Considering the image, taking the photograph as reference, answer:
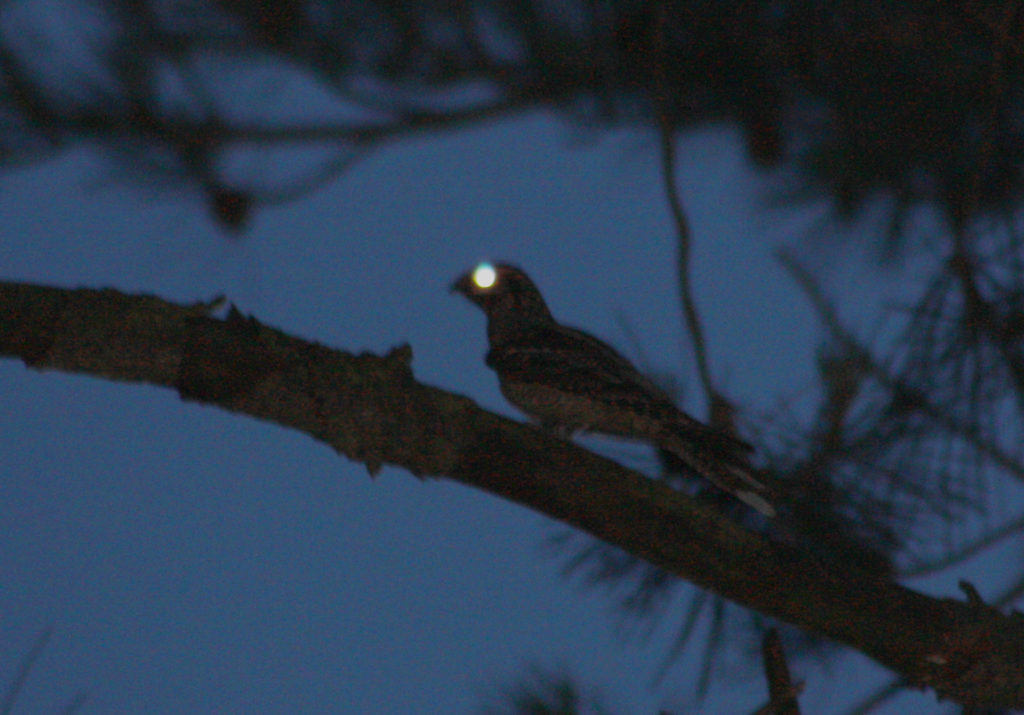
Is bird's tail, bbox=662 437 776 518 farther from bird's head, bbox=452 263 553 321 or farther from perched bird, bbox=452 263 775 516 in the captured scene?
bird's head, bbox=452 263 553 321

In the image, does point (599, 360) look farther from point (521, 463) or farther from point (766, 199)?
point (521, 463)

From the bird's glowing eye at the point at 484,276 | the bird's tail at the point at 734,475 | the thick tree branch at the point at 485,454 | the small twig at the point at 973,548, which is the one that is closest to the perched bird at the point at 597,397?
the bird's tail at the point at 734,475

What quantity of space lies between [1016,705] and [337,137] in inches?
112

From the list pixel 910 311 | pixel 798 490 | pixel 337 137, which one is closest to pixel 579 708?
pixel 798 490

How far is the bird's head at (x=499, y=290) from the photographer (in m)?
4.30

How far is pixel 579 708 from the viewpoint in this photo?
3.11m

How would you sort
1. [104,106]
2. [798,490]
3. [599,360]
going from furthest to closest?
[104,106], [599,360], [798,490]

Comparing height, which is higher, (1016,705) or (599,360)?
(599,360)

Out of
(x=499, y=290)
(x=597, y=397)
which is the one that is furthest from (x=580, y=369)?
(x=499, y=290)

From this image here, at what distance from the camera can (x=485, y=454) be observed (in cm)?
226

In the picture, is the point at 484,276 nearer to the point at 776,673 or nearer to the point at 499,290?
the point at 499,290

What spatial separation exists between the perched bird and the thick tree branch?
13.8 inches

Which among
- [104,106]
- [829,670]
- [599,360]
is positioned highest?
[104,106]

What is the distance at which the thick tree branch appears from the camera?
2.16 m
